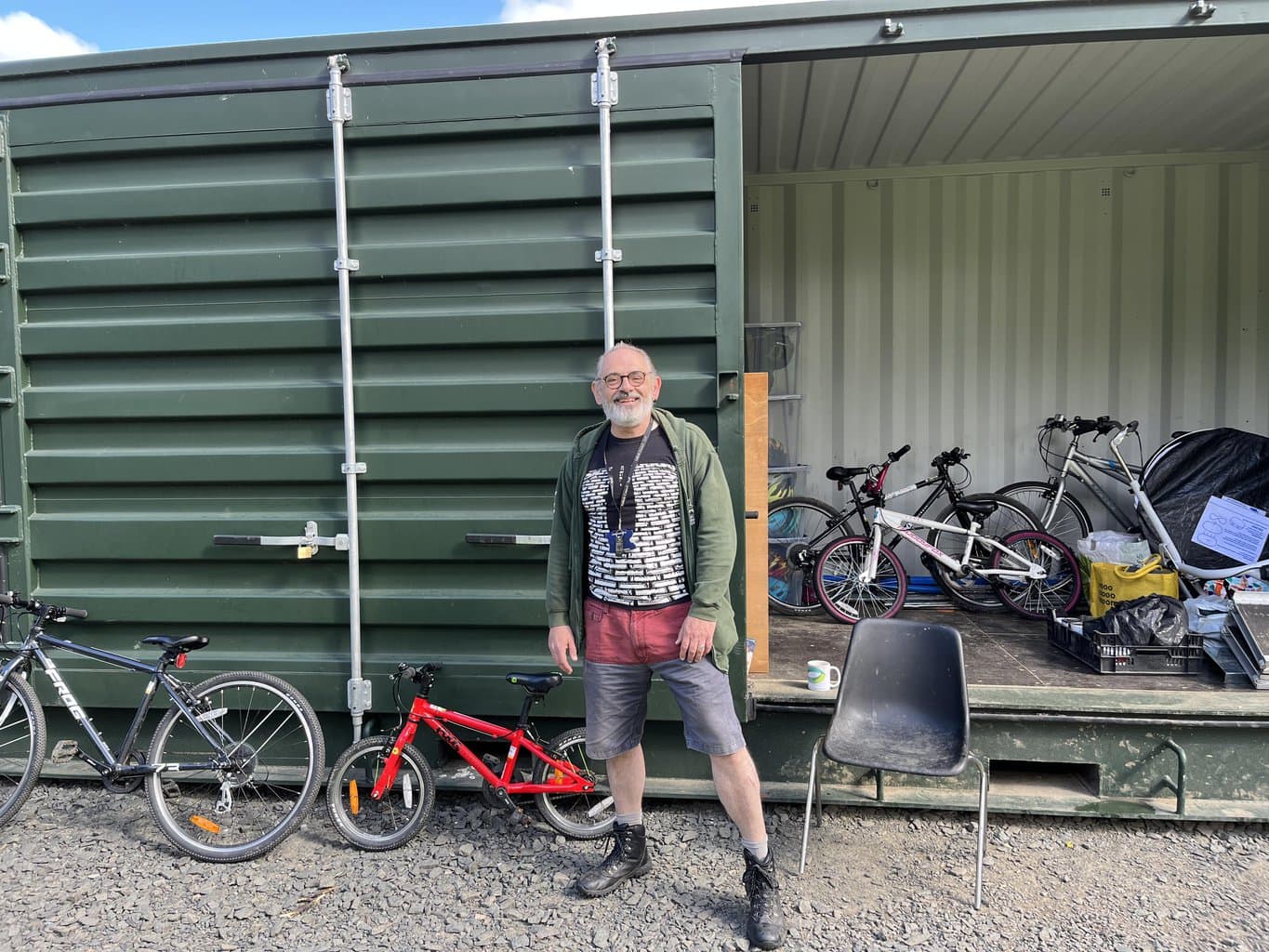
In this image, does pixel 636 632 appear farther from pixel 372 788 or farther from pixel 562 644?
pixel 372 788

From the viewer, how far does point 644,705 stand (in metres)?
2.51

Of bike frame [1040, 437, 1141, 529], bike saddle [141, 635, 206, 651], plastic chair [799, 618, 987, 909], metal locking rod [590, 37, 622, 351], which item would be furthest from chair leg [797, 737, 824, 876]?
bike frame [1040, 437, 1141, 529]

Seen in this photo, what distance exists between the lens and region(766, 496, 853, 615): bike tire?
4.63 meters

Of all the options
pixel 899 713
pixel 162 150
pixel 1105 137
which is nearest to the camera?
pixel 899 713

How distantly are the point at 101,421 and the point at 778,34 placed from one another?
3.04 meters

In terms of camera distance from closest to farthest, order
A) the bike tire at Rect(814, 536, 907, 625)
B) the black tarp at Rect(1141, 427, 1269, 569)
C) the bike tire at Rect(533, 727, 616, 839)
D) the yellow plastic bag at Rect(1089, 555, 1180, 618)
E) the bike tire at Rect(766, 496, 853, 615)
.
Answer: the bike tire at Rect(533, 727, 616, 839) < the yellow plastic bag at Rect(1089, 555, 1180, 618) < the black tarp at Rect(1141, 427, 1269, 569) < the bike tire at Rect(814, 536, 907, 625) < the bike tire at Rect(766, 496, 853, 615)

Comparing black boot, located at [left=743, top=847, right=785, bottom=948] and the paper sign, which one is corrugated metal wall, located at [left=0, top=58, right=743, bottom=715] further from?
the paper sign

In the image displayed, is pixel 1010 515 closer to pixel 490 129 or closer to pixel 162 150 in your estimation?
pixel 490 129

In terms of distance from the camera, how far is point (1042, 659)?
352cm

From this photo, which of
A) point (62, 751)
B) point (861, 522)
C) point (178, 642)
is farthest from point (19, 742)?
point (861, 522)

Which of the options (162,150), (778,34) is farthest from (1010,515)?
(162,150)

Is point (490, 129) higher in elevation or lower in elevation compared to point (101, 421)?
higher

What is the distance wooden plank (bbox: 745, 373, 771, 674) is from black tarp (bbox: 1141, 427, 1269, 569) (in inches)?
103

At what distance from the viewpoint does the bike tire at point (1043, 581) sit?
Answer: 4594mm
